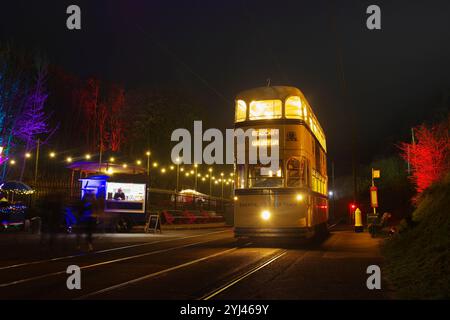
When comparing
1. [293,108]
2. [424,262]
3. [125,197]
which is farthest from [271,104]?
[125,197]

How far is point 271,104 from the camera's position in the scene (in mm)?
16328

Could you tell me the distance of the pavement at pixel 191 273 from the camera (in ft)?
24.9

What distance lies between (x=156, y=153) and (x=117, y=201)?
902 inches

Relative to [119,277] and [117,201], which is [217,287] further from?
[117,201]

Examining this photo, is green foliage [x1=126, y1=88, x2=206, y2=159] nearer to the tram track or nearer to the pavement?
the pavement

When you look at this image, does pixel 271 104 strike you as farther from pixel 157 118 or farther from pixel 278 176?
pixel 157 118

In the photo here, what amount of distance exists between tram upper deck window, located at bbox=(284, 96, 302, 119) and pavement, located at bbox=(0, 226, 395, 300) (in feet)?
15.5

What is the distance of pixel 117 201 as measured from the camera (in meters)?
25.6

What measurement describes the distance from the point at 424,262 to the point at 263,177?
791 cm

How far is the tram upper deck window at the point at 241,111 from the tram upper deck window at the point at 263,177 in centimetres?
184

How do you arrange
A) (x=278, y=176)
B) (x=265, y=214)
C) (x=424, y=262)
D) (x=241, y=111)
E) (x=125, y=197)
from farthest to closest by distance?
(x=125, y=197) < (x=241, y=111) < (x=278, y=176) < (x=265, y=214) < (x=424, y=262)

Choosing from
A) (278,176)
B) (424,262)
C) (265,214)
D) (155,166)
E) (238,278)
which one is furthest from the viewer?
(155,166)

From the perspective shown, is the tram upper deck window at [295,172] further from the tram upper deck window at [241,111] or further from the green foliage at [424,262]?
the green foliage at [424,262]
